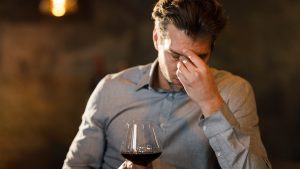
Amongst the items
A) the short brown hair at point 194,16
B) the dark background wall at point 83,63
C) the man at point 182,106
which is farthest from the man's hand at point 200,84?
the dark background wall at point 83,63

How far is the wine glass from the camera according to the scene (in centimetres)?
140

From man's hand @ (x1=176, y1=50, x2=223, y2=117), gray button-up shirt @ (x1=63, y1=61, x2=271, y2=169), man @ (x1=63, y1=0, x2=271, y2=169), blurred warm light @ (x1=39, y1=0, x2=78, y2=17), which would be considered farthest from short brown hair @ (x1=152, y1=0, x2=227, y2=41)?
blurred warm light @ (x1=39, y1=0, x2=78, y2=17)

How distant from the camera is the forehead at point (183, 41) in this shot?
1.66 meters

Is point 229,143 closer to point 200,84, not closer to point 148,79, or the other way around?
point 200,84

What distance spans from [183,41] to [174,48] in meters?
0.04

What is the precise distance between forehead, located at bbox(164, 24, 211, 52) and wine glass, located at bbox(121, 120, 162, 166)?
0.35m

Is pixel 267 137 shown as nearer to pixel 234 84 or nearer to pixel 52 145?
pixel 234 84

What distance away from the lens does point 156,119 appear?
1788 mm

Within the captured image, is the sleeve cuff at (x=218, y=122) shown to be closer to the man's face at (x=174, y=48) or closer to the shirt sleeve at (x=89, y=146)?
the man's face at (x=174, y=48)

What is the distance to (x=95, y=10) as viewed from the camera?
2.82m

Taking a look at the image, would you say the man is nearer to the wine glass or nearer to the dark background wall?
the wine glass

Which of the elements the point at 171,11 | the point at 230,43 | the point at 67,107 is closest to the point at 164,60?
the point at 171,11

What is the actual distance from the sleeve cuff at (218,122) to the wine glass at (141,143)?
0.60 ft

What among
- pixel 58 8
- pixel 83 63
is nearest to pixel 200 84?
pixel 83 63
